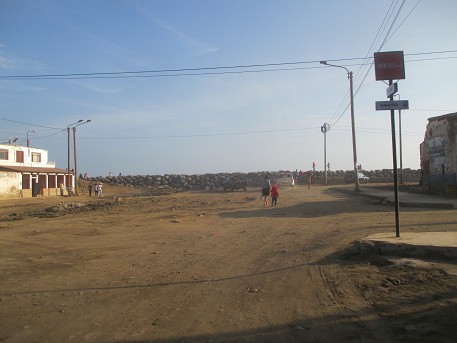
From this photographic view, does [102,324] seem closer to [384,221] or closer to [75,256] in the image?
[75,256]

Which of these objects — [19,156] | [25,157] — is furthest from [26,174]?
[25,157]

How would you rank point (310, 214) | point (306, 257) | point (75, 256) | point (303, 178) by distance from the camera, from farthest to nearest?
point (303, 178)
point (310, 214)
point (75, 256)
point (306, 257)

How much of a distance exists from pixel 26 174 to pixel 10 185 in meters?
5.26

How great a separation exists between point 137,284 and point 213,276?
1332 mm

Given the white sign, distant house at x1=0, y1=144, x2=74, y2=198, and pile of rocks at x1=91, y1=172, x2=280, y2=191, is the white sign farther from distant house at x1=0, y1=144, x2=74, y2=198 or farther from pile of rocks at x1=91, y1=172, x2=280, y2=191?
pile of rocks at x1=91, y1=172, x2=280, y2=191

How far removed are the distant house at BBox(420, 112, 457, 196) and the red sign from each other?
1444cm

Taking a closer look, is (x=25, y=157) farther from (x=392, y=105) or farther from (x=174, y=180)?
(x=392, y=105)

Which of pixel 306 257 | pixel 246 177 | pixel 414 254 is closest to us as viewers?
pixel 414 254

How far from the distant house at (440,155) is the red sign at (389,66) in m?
14.4

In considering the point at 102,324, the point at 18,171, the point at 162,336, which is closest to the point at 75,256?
the point at 102,324

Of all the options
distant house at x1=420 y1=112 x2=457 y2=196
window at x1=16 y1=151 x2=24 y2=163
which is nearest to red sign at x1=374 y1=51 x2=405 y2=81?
distant house at x1=420 y1=112 x2=457 y2=196

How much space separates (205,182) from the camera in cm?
6606

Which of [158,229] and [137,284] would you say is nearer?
[137,284]

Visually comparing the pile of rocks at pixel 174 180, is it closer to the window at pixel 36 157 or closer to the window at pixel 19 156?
the window at pixel 36 157
